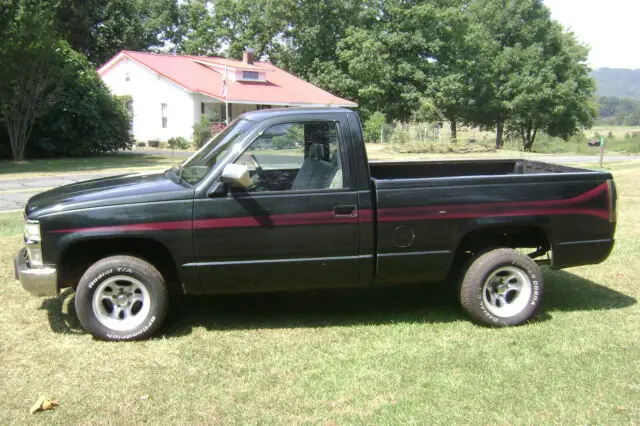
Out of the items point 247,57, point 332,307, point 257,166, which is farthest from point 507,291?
point 247,57

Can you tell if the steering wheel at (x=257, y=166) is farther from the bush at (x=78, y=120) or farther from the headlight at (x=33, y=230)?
the bush at (x=78, y=120)

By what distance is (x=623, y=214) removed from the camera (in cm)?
1073

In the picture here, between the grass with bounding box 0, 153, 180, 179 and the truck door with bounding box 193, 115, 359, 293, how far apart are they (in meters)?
16.3

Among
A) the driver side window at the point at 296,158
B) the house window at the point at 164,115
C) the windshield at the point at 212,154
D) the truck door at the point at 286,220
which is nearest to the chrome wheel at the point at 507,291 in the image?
the truck door at the point at 286,220

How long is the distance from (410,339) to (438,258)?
0.73 meters

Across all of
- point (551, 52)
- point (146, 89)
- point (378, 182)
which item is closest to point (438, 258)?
point (378, 182)

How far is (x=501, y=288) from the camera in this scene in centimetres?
530

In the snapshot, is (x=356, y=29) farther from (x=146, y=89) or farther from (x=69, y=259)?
(x=69, y=259)

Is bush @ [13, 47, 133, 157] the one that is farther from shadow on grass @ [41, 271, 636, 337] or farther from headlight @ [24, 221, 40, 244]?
headlight @ [24, 221, 40, 244]

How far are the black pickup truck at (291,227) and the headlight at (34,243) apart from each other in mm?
16

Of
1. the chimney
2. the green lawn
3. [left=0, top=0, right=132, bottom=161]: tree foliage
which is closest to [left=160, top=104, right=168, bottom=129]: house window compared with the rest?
[left=0, top=0, right=132, bottom=161]: tree foliage

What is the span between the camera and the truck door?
4754 millimetres

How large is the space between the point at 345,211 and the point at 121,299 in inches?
77.1

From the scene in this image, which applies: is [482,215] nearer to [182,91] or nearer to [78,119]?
[78,119]
